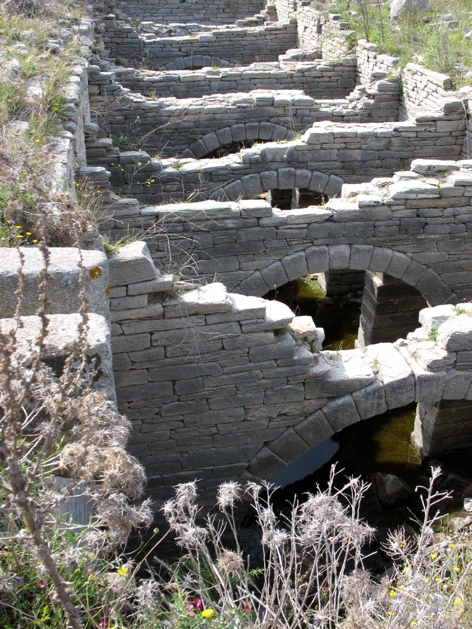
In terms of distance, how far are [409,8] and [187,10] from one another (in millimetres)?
8333

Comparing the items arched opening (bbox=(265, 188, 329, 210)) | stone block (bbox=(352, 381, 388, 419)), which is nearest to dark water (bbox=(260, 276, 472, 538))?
stone block (bbox=(352, 381, 388, 419))

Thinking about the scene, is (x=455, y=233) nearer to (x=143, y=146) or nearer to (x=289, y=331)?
(x=289, y=331)

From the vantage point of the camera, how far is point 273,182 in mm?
8734

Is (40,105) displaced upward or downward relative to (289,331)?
upward

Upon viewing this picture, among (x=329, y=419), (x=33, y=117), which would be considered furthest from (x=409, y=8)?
(x=329, y=419)

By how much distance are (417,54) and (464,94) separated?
2.27m

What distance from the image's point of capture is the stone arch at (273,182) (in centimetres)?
863

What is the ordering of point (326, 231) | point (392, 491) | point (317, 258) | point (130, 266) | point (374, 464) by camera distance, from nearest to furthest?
point (130, 266), point (392, 491), point (374, 464), point (326, 231), point (317, 258)

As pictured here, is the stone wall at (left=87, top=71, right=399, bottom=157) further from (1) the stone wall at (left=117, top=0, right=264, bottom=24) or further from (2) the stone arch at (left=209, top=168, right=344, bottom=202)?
(1) the stone wall at (left=117, top=0, right=264, bottom=24)

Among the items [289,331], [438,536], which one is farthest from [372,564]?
[289,331]

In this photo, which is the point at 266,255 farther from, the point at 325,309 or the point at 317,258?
the point at 325,309

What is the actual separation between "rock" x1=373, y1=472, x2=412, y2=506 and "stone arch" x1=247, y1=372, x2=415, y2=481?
1406mm

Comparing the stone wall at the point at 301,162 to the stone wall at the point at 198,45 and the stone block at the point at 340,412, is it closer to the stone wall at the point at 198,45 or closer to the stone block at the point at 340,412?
the stone block at the point at 340,412

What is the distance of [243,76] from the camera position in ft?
38.5
